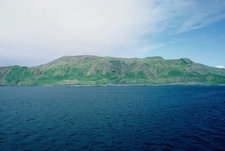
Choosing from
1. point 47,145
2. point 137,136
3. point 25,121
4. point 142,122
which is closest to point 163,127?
point 142,122

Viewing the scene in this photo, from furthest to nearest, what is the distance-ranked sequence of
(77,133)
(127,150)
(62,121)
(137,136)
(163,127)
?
(62,121) → (163,127) → (77,133) → (137,136) → (127,150)

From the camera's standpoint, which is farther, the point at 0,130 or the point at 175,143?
the point at 0,130

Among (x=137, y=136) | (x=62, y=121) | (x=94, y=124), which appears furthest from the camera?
(x=62, y=121)

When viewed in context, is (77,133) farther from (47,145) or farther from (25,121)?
(25,121)

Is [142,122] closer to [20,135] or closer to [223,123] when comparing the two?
[223,123]

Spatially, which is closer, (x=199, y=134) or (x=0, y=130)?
(x=199, y=134)

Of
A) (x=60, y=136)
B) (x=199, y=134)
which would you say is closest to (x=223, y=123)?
(x=199, y=134)

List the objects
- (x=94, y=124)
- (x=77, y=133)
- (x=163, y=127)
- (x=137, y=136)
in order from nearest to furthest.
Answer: (x=137, y=136), (x=77, y=133), (x=163, y=127), (x=94, y=124)

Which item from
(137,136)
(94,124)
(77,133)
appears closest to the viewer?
(137,136)
